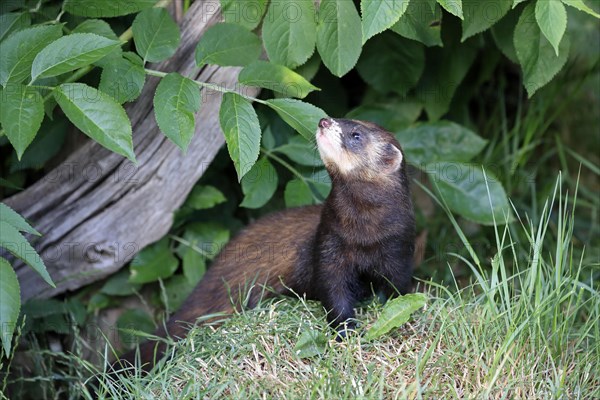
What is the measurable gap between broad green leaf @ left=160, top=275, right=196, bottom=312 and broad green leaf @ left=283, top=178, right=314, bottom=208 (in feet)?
2.87

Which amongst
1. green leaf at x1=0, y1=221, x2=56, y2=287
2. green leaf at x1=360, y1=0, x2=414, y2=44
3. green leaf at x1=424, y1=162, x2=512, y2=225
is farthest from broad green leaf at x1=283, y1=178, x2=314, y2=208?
green leaf at x1=0, y1=221, x2=56, y2=287

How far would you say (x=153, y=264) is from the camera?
4988mm

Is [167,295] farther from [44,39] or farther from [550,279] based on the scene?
[550,279]

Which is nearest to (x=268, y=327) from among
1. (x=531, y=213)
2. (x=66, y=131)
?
(x=66, y=131)

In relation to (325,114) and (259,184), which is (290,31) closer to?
(325,114)

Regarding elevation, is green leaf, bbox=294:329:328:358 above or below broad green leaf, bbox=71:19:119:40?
below

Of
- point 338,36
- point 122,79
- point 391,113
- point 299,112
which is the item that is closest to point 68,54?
point 122,79

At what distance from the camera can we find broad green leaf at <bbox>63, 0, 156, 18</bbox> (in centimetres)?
387

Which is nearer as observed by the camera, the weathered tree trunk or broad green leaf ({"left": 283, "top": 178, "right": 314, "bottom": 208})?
the weathered tree trunk

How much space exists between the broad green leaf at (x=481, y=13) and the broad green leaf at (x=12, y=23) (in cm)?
210

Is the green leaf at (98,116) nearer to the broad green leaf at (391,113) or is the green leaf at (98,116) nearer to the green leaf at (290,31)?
the green leaf at (290,31)

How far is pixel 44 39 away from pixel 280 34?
107 cm

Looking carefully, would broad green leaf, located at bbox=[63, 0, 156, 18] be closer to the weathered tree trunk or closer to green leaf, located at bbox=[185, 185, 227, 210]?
the weathered tree trunk

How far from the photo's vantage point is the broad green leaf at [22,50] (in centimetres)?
334
